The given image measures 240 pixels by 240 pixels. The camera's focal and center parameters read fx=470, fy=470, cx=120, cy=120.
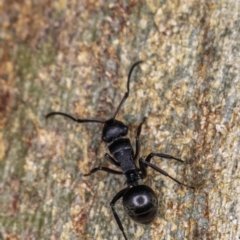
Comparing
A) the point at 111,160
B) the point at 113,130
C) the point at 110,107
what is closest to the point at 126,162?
the point at 111,160

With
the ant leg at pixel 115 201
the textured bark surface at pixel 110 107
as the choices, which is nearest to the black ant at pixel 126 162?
the ant leg at pixel 115 201

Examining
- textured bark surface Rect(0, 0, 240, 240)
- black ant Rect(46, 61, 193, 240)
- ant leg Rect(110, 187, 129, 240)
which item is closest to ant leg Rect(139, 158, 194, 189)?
black ant Rect(46, 61, 193, 240)

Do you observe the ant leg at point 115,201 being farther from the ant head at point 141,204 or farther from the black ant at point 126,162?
the ant head at point 141,204

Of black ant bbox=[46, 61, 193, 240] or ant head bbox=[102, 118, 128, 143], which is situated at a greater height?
ant head bbox=[102, 118, 128, 143]

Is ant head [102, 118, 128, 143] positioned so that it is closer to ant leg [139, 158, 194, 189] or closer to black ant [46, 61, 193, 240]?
black ant [46, 61, 193, 240]

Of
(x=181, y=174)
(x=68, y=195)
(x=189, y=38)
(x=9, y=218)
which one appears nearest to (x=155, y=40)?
(x=189, y=38)

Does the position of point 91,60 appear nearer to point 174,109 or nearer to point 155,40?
point 155,40
